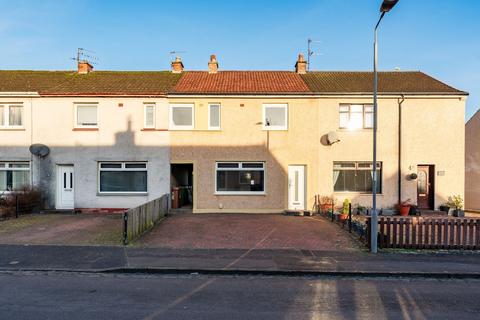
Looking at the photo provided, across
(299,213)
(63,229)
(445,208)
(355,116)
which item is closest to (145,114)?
(63,229)

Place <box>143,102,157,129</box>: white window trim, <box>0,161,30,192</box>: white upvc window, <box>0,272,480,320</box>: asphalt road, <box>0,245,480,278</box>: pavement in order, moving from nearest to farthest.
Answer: <box>0,272,480,320</box>: asphalt road, <box>0,245,480,278</box>: pavement, <box>143,102,157,129</box>: white window trim, <box>0,161,30,192</box>: white upvc window

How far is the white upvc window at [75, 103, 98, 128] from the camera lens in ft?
59.0

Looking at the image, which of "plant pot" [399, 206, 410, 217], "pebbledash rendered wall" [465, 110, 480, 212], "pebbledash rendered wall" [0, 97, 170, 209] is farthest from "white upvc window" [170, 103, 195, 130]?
"pebbledash rendered wall" [465, 110, 480, 212]

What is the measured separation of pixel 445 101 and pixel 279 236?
39.1 ft

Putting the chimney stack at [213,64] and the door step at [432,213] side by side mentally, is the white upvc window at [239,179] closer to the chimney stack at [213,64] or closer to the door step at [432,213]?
the chimney stack at [213,64]

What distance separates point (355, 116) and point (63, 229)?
14010 mm

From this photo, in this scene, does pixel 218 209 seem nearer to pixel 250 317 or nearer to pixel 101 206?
pixel 101 206

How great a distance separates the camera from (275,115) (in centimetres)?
1789

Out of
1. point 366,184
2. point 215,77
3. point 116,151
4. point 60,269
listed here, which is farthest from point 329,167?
point 60,269

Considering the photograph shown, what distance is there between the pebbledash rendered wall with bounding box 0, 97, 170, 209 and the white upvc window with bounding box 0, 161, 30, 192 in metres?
0.34

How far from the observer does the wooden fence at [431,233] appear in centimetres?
1054

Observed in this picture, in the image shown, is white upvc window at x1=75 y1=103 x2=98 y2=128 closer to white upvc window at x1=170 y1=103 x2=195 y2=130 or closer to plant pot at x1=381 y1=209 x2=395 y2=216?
white upvc window at x1=170 y1=103 x2=195 y2=130

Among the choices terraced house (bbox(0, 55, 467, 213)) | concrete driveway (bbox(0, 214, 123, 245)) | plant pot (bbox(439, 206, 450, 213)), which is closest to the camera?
concrete driveway (bbox(0, 214, 123, 245))

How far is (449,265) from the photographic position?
880 centimetres
